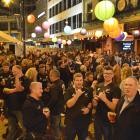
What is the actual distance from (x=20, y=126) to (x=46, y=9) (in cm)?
6086

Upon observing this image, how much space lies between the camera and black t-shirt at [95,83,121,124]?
21.4 feet

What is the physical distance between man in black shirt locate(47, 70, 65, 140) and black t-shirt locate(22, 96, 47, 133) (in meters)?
1.69

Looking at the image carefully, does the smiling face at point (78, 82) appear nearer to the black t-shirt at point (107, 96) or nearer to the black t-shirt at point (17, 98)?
the black t-shirt at point (107, 96)

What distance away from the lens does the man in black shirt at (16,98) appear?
789 cm

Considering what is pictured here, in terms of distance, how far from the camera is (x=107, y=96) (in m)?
6.49

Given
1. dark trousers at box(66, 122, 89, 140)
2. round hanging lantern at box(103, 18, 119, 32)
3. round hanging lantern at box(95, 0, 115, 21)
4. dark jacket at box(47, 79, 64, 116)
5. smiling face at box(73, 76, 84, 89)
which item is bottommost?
dark trousers at box(66, 122, 89, 140)

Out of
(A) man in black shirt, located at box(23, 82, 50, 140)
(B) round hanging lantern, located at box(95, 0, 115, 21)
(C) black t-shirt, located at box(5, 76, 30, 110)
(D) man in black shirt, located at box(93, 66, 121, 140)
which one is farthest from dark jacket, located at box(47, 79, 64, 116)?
(B) round hanging lantern, located at box(95, 0, 115, 21)

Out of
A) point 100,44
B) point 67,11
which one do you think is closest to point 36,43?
point 67,11

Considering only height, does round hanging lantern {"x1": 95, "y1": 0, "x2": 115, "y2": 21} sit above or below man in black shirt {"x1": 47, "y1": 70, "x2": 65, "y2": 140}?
above

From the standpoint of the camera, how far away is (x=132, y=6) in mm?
27344

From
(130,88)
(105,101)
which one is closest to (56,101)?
(105,101)

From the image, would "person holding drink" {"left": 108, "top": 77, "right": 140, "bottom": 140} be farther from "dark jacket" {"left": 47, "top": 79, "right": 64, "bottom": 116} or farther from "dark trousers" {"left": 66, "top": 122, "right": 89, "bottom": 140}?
"dark jacket" {"left": 47, "top": 79, "right": 64, "bottom": 116}

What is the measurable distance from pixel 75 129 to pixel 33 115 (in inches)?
36.5

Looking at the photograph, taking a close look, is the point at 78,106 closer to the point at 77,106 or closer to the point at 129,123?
the point at 77,106
